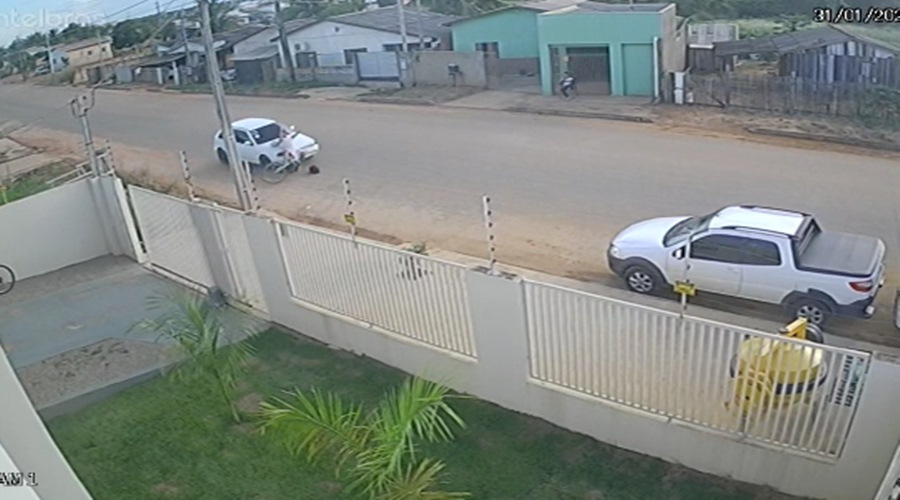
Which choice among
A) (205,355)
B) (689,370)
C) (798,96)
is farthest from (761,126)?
(205,355)

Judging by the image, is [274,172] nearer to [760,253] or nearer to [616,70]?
[616,70]

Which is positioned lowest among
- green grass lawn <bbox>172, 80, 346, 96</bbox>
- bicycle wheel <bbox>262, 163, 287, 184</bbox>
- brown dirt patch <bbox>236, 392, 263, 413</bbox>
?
bicycle wheel <bbox>262, 163, 287, 184</bbox>

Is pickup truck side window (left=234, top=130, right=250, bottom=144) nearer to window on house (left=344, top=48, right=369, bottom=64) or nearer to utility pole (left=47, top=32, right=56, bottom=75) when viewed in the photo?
utility pole (left=47, top=32, right=56, bottom=75)

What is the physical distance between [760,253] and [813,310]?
0.85 metres

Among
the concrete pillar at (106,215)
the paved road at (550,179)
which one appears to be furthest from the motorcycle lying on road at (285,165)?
the concrete pillar at (106,215)

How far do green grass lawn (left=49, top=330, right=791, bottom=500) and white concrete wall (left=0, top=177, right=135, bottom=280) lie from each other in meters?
5.53

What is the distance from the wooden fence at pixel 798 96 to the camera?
15.7 meters

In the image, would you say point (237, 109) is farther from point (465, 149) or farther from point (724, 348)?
point (724, 348)

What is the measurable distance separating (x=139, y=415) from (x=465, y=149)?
38.0 feet

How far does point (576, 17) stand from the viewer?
20891mm

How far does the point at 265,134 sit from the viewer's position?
1691 centimetres

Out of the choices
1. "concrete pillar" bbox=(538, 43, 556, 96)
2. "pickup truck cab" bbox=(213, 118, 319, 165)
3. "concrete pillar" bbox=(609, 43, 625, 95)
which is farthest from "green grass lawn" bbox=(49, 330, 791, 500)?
"concrete pillar" bbox=(538, 43, 556, 96)

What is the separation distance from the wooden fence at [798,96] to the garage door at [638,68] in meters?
1.25

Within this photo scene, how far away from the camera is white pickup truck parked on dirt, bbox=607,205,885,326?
823cm
